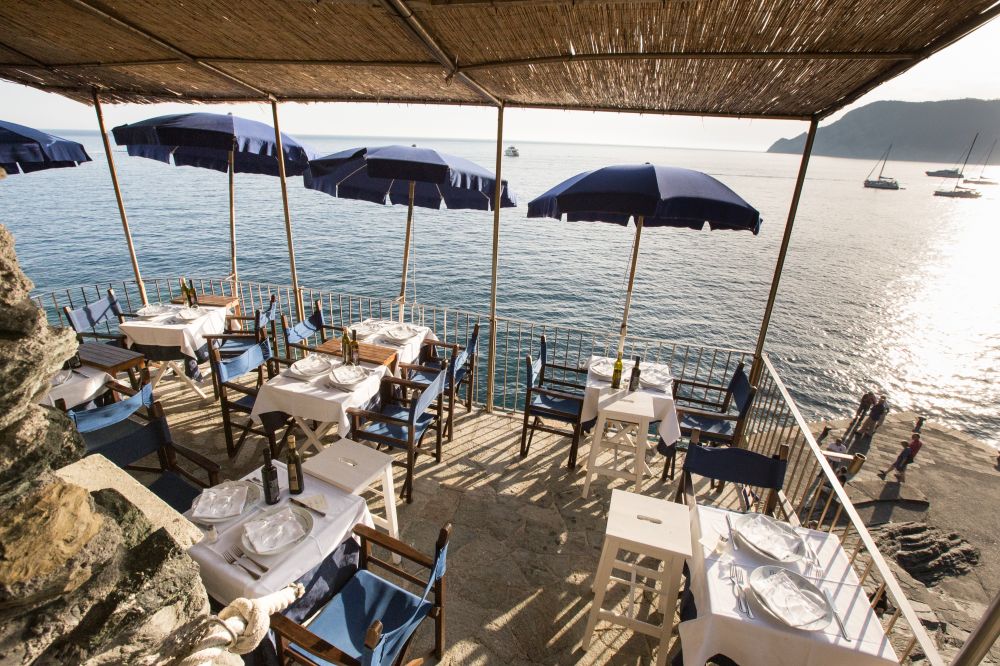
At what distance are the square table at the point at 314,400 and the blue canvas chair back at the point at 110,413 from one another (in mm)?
850

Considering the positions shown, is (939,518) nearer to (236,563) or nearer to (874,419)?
(874,419)

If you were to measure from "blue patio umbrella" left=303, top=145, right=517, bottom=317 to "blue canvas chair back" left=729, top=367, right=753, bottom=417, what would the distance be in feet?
10.3

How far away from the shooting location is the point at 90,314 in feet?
19.1

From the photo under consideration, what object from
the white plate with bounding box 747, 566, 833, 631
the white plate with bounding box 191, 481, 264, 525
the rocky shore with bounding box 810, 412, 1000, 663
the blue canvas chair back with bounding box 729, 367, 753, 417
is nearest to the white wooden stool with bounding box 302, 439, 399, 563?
the white plate with bounding box 191, 481, 264, 525

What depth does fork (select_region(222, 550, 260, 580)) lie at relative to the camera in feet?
7.34

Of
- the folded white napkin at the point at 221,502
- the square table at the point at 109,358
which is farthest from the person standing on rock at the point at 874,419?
the square table at the point at 109,358

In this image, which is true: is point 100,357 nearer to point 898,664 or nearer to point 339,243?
point 898,664

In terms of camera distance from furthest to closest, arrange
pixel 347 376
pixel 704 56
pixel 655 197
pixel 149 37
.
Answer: pixel 347 376 → pixel 655 197 → pixel 149 37 → pixel 704 56

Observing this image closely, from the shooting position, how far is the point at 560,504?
Result: 14.0ft

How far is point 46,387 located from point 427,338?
14.9 feet

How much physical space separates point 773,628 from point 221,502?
9.57 ft

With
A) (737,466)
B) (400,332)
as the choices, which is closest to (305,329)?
(400,332)

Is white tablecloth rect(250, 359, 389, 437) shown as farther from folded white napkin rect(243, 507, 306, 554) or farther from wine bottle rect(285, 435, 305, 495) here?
folded white napkin rect(243, 507, 306, 554)

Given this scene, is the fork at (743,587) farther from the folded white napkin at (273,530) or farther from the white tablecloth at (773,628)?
the folded white napkin at (273,530)
